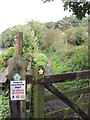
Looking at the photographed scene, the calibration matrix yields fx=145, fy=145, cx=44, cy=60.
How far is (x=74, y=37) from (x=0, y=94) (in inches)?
88.6

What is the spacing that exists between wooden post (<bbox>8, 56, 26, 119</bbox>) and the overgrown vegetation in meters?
0.22

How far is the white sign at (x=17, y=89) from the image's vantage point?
4.54 feet

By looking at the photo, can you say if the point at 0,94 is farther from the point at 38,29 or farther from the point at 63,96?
the point at 38,29

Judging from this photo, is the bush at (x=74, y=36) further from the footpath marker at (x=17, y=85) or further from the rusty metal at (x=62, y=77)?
the footpath marker at (x=17, y=85)

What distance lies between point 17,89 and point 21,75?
0.47ft

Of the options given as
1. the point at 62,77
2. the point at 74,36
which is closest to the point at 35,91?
the point at 62,77

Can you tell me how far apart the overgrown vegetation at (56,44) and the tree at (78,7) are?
140 millimetres

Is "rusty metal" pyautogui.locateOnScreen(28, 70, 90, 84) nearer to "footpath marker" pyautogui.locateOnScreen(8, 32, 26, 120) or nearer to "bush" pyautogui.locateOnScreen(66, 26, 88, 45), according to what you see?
"footpath marker" pyautogui.locateOnScreen(8, 32, 26, 120)

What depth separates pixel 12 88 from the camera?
1388 mm

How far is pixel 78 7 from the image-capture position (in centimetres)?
205

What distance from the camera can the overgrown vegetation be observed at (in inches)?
74.7

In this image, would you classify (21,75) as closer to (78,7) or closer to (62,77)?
(62,77)

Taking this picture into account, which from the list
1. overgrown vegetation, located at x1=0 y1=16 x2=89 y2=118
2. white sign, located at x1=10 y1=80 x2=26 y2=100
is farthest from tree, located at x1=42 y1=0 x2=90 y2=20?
white sign, located at x1=10 y1=80 x2=26 y2=100

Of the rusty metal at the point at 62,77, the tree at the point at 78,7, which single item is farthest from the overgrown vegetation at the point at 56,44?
the rusty metal at the point at 62,77
